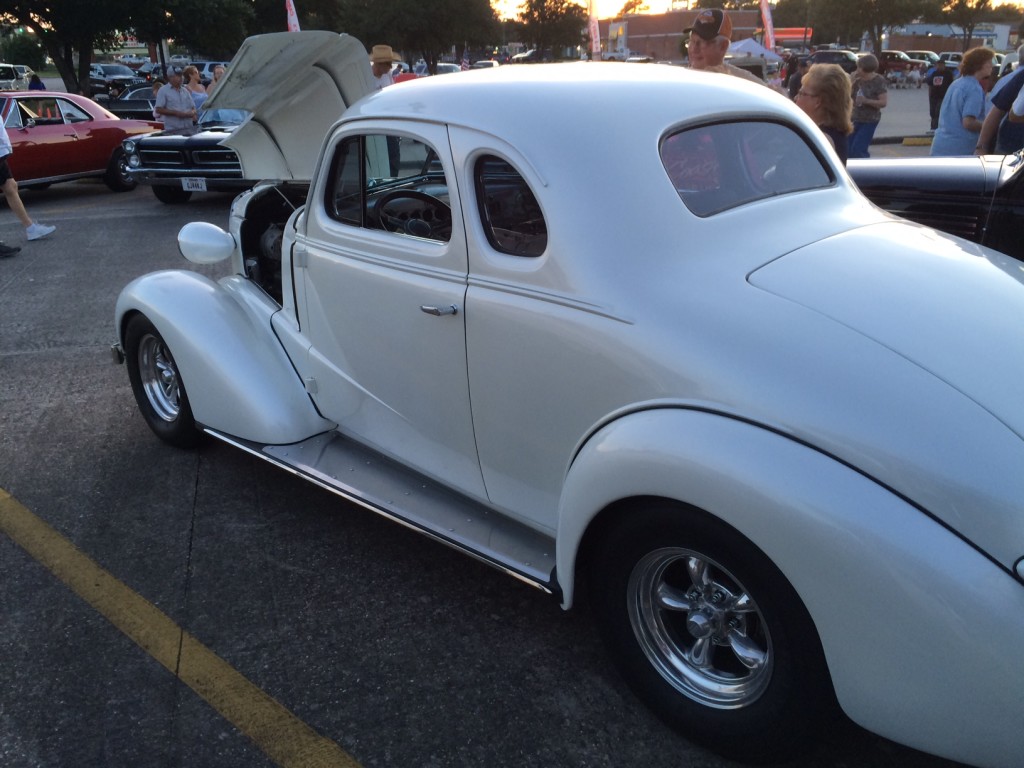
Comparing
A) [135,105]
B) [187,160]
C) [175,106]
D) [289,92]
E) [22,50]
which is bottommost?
[135,105]

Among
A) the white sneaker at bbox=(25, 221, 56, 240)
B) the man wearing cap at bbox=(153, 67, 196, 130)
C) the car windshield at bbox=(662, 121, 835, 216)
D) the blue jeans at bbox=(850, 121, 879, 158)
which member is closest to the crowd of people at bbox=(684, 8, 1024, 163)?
the blue jeans at bbox=(850, 121, 879, 158)

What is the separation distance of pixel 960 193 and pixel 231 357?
3.70 m

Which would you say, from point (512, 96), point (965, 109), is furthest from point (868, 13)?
point (512, 96)

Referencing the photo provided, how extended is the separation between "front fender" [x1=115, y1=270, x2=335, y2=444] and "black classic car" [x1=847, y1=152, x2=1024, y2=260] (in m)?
3.27

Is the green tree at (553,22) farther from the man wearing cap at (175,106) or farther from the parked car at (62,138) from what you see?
the parked car at (62,138)

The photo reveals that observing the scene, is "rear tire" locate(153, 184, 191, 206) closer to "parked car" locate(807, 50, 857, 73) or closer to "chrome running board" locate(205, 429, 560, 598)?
"chrome running board" locate(205, 429, 560, 598)

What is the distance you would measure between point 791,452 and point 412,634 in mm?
1602

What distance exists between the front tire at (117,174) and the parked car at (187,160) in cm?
110

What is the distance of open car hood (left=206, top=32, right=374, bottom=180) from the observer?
400 centimetres

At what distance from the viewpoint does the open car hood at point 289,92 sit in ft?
13.1

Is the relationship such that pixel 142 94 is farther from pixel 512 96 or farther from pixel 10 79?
pixel 512 96

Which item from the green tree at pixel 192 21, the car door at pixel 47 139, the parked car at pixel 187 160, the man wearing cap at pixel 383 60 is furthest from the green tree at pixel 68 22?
the man wearing cap at pixel 383 60

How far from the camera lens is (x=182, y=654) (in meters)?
2.92

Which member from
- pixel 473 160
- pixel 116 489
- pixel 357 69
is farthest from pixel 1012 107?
pixel 116 489
